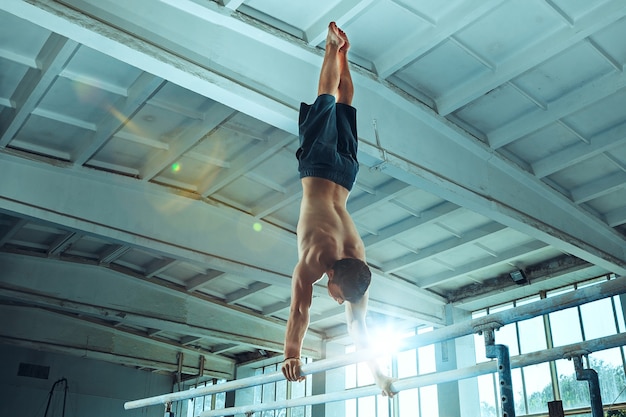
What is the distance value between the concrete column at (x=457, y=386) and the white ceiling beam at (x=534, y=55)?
19.9ft

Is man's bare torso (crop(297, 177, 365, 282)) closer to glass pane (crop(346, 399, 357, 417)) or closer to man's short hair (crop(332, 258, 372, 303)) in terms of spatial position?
man's short hair (crop(332, 258, 372, 303))

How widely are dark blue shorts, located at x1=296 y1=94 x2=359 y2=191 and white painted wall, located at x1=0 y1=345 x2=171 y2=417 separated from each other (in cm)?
1607

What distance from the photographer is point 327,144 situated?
422 centimetres

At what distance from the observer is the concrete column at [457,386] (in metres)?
11.9

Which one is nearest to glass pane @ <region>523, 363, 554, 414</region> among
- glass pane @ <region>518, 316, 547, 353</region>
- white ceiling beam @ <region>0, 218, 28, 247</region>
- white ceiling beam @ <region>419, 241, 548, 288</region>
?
glass pane @ <region>518, 316, 547, 353</region>

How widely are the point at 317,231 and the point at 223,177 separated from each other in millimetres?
5746

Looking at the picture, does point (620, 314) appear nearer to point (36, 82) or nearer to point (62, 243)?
point (36, 82)

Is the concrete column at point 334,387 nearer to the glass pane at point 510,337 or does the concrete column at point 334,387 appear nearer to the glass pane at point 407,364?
the glass pane at point 407,364

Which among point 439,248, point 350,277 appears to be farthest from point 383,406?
point 350,277

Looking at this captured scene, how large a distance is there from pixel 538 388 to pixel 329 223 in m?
8.59

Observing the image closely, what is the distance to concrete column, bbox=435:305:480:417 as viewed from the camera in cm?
1191

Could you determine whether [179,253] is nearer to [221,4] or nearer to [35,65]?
[35,65]

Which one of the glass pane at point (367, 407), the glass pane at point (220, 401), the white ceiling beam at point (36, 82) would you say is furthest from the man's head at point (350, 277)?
the glass pane at point (220, 401)

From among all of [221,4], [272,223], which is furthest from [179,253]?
[221,4]
